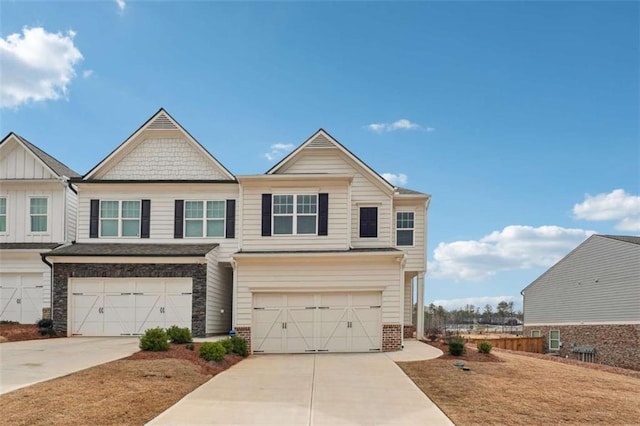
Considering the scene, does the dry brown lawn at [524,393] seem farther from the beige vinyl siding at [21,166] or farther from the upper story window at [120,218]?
the beige vinyl siding at [21,166]

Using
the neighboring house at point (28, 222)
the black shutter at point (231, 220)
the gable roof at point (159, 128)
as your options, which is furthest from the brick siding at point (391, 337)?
the neighboring house at point (28, 222)

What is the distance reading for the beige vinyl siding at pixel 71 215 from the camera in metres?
23.1

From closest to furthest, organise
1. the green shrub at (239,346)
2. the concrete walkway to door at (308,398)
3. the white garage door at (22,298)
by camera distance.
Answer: the concrete walkway to door at (308,398) → the green shrub at (239,346) → the white garage door at (22,298)

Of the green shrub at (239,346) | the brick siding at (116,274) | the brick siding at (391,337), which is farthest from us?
the brick siding at (116,274)

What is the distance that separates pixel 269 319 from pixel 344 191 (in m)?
5.59

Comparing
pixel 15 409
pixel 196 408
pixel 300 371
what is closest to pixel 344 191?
pixel 300 371

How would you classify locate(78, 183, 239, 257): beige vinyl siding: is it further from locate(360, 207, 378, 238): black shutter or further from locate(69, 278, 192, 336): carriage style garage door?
locate(360, 207, 378, 238): black shutter

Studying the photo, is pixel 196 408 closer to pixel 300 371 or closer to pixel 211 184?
pixel 300 371

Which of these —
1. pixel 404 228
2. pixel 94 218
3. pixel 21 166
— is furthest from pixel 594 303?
pixel 21 166

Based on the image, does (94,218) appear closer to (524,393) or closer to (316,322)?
(316,322)

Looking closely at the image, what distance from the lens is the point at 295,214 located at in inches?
749

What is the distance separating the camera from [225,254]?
2156 cm

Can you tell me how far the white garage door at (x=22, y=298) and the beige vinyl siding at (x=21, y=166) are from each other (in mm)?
4790

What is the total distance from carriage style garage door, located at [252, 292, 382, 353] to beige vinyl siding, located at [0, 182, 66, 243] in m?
11.3
